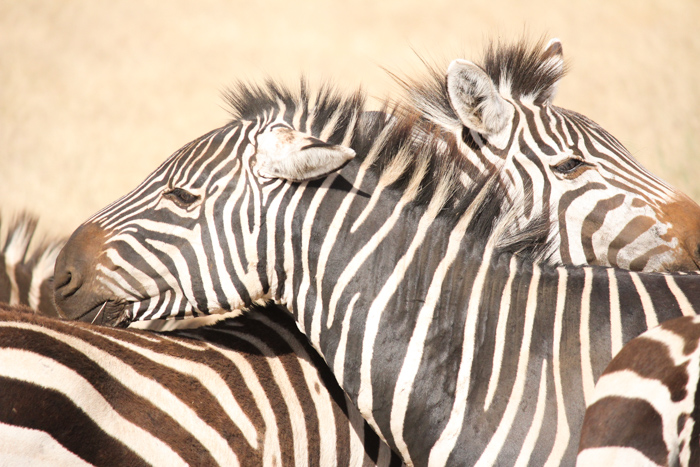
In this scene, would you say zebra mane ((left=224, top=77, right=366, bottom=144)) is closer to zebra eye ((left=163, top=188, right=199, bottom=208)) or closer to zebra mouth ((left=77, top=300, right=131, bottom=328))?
zebra eye ((left=163, top=188, right=199, bottom=208))

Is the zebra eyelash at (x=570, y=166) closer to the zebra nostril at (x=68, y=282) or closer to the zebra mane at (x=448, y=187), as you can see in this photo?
the zebra mane at (x=448, y=187)

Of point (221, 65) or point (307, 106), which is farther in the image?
point (221, 65)

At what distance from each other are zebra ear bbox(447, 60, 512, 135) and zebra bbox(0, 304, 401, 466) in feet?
5.06

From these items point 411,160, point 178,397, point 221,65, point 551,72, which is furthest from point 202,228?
point 221,65

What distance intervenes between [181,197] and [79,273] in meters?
0.59

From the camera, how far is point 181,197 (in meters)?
2.80

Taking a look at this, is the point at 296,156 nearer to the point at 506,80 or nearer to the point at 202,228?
the point at 202,228

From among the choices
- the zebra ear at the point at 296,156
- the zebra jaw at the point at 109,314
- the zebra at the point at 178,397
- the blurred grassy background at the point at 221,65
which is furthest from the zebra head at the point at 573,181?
the blurred grassy background at the point at 221,65

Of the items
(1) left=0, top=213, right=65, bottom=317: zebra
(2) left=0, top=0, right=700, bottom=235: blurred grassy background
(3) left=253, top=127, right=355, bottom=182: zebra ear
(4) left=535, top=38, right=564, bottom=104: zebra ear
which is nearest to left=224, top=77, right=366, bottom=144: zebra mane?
(3) left=253, top=127, right=355, bottom=182: zebra ear

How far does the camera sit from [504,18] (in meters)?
17.6

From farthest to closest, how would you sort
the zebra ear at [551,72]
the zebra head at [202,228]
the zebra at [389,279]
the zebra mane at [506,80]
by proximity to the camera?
the zebra ear at [551,72]
the zebra mane at [506,80]
the zebra head at [202,228]
the zebra at [389,279]

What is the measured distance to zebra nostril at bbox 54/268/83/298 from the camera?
9.20ft

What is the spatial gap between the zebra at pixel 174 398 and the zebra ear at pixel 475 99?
1.54 meters

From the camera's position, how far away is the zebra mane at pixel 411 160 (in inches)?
105
